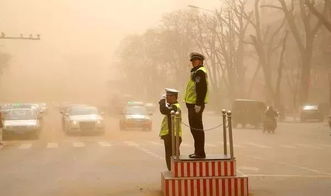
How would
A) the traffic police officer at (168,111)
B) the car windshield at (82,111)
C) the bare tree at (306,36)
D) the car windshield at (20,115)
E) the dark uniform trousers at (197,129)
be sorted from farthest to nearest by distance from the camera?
the bare tree at (306,36) → the car windshield at (82,111) → the car windshield at (20,115) → the traffic police officer at (168,111) → the dark uniform trousers at (197,129)

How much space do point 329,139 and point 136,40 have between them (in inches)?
2922

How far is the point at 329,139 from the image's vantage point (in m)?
32.4

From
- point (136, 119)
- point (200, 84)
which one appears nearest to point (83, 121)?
point (136, 119)

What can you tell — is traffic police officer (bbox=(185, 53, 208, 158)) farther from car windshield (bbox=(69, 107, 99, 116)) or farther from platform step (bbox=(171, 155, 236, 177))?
car windshield (bbox=(69, 107, 99, 116))

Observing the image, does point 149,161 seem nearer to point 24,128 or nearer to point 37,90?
point 24,128

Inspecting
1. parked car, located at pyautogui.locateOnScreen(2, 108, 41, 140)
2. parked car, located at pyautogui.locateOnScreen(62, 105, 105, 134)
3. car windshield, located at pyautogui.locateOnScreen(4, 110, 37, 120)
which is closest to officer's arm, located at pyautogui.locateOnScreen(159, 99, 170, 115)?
parked car, located at pyautogui.locateOnScreen(2, 108, 41, 140)

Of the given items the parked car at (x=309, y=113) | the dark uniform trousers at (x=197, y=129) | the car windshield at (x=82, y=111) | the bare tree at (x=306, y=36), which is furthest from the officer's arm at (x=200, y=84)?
the parked car at (x=309, y=113)

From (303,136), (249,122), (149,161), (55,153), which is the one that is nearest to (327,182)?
(149,161)

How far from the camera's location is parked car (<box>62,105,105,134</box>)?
3597 centimetres

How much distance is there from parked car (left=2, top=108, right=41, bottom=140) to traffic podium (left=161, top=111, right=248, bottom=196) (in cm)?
2331

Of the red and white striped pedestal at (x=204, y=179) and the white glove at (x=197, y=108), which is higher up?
the white glove at (x=197, y=108)

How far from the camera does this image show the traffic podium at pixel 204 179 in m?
11.3

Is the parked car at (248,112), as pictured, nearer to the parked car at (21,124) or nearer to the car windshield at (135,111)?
the car windshield at (135,111)

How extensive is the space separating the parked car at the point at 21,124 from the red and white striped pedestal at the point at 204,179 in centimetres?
2331
